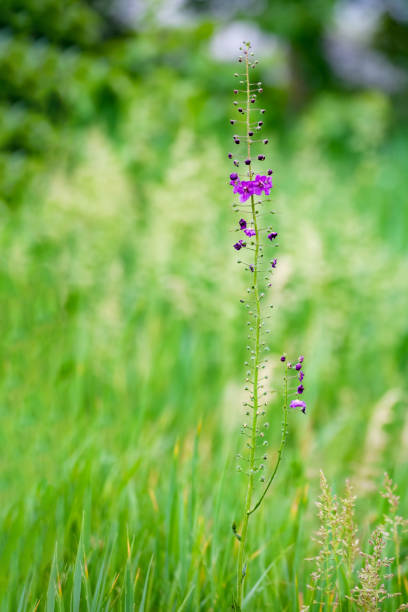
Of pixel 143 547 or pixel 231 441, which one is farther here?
pixel 231 441

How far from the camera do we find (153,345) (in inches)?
135

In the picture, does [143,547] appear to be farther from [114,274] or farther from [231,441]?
[114,274]

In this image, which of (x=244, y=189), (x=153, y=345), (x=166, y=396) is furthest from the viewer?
(x=153, y=345)

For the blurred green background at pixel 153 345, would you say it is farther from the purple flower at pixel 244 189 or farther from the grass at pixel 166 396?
the purple flower at pixel 244 189

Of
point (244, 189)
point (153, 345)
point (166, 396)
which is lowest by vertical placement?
point (244, 189)

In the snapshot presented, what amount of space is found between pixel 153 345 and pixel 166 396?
1.16ft

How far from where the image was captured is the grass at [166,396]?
1.60 m

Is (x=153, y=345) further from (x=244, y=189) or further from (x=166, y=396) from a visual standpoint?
(x=244, y=189)

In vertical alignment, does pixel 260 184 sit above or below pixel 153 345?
below

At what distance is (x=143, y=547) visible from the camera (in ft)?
5.71

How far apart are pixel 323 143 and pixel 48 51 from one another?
6191 mm

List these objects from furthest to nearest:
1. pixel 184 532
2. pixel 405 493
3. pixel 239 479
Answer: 1. pixel 405 493
2. pixel 239 479
3. pixel 184 532

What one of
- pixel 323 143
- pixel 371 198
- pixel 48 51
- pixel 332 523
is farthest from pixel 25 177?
pixel 323 143

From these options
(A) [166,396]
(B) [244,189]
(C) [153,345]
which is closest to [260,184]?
(B) [244,189]
